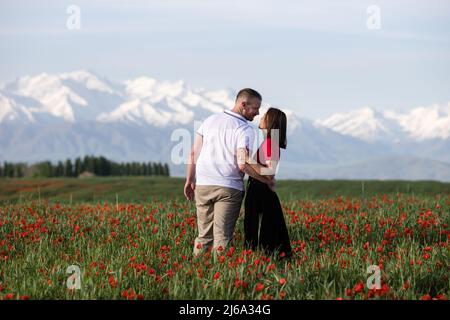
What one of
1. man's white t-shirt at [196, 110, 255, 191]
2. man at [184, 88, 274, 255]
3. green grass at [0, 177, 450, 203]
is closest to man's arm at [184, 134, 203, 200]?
man at [184, 88, 274, 255]

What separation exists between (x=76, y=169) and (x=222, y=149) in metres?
67.2

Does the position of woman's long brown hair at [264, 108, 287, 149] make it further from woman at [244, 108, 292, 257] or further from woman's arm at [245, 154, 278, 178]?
woman's arm at [245, 154, 278, 178]

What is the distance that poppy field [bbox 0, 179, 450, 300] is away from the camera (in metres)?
7.44

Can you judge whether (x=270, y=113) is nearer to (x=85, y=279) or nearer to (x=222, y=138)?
(x=222, y=138)

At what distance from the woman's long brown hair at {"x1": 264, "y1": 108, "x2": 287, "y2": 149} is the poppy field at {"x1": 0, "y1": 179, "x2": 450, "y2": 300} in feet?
5.11

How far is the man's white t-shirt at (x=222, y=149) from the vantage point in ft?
28.5

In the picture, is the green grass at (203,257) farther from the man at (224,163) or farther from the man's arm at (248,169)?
the man's arm at (248,169)

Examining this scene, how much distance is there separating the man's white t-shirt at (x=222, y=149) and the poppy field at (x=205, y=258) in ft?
3.10

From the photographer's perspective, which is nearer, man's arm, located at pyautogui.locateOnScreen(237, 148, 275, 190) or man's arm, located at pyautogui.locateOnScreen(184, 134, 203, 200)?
man's arm, located at pyautogui.locateOnScreen(237, 148, 275, 190)

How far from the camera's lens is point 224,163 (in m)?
8.81

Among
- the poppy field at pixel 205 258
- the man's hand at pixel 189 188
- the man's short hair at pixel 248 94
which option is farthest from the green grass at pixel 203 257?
the man's short hair at pixel 248 94

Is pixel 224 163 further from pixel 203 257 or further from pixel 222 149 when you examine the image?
pixel 203 257
